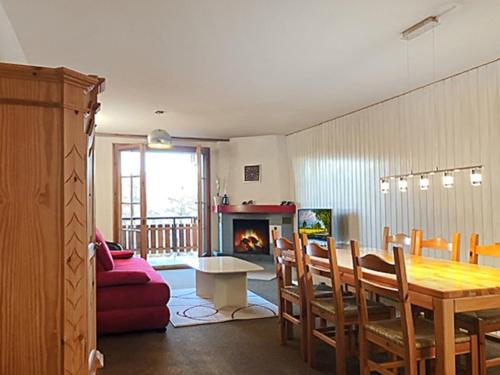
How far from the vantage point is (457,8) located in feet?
9.11

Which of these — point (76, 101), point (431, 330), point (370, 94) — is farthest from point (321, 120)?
point (76, 101)

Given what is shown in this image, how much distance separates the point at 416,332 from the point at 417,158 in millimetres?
2718

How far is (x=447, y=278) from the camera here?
8.40ft

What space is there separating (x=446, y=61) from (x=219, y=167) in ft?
16.7

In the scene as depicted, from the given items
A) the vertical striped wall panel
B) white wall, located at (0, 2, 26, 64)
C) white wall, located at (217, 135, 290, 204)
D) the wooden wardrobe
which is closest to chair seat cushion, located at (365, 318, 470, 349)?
the wooden wardrobe

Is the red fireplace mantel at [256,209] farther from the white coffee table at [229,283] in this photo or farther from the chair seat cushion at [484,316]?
the chair seat cushion at [484,316]

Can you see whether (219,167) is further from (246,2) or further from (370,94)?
(246,2)

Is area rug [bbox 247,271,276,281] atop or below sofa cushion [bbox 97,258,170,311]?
below

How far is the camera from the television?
6242 millimetres

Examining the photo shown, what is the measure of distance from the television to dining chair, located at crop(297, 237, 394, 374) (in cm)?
286

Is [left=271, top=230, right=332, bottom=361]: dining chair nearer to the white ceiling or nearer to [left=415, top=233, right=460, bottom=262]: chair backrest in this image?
[left=415, top=233, right=460, bottom=262]: chair backrest

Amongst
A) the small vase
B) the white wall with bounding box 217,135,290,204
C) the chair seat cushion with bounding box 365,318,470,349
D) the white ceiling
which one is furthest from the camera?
the small vase

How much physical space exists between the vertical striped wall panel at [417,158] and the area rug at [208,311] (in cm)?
174

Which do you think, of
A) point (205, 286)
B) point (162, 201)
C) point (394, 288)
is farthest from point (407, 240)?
point (162, 201)
